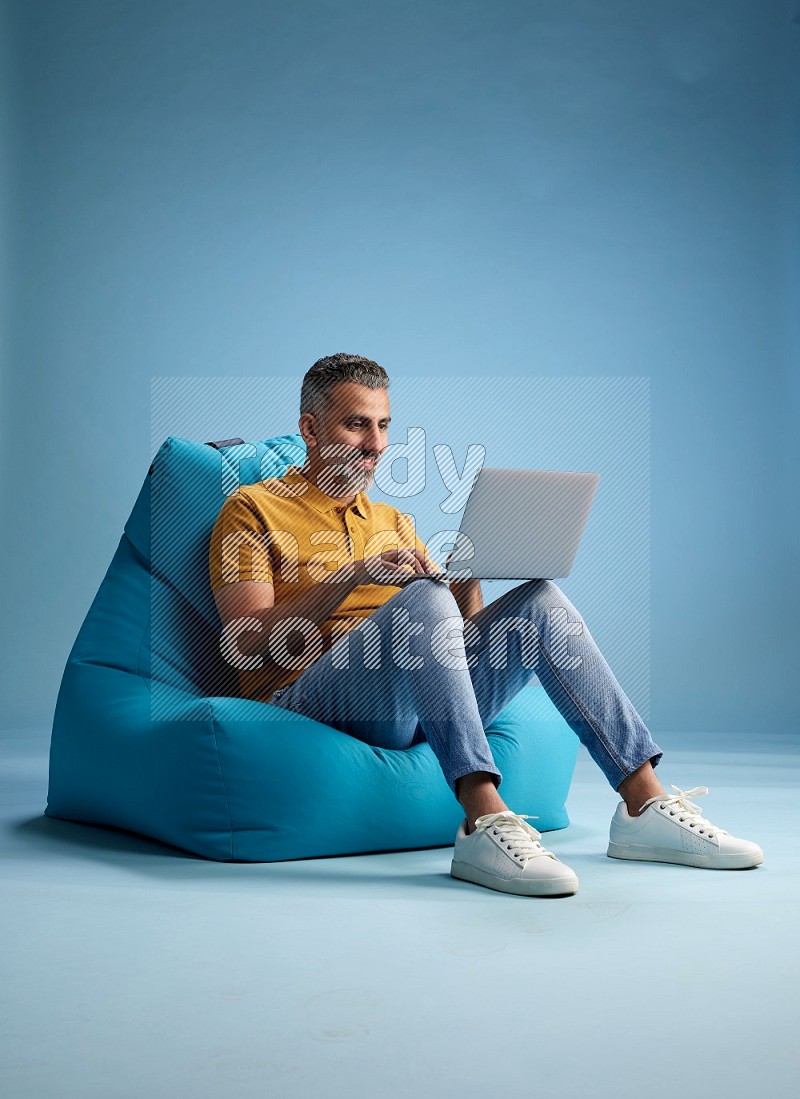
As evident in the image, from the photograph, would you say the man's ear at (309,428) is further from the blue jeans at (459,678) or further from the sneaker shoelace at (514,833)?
the sneaker shoelace at (514,833)

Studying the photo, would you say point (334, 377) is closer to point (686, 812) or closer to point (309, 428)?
point (309, 428)

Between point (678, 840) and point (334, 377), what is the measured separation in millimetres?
927

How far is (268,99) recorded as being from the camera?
389 cm

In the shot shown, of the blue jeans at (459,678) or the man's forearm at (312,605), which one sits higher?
the man's forearm at (312,605)

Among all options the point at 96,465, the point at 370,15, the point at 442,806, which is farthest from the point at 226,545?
the point at 370,15

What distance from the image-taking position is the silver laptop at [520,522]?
5.43 feet

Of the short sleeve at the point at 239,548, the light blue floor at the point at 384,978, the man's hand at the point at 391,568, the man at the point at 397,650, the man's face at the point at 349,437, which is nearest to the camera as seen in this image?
the light blue floor at the point at 384,978

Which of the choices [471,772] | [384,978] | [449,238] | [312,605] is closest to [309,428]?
[312,605]

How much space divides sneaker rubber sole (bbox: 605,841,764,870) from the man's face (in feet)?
2.41

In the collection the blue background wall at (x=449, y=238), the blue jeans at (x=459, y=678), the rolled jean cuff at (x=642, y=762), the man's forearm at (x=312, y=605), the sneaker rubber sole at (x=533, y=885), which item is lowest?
the sneaker rubber sole at (x=533, y=885)

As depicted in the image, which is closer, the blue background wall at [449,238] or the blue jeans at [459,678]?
the blue jeans at [459,678]

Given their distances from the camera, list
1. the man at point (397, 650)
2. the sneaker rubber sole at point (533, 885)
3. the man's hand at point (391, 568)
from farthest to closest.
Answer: the man's hand at point (391, 568), the man at point (397, 650), the sneaker rubber sole at point (533, 885)

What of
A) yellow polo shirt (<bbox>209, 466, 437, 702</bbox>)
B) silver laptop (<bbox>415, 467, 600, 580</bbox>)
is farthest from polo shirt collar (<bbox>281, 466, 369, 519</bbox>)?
silver laptop (<bbox>415, 467, 600, 580</bbox>)

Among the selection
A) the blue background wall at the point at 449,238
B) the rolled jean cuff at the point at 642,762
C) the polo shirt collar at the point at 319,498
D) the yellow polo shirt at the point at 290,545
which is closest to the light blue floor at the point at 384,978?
the rolled jean cuff at the point at 642,762
